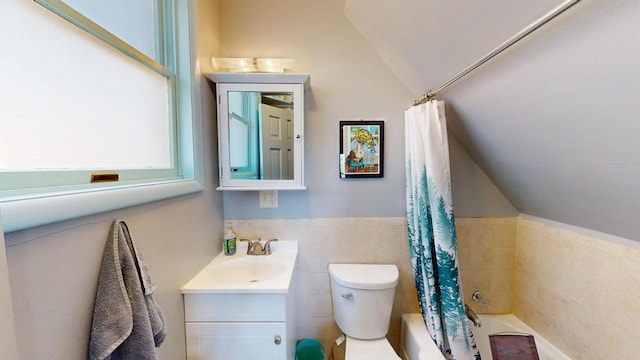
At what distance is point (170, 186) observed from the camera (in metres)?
0.98

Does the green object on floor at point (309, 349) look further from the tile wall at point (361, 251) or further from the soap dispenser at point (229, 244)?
the soap dispenser at point (229, 244)

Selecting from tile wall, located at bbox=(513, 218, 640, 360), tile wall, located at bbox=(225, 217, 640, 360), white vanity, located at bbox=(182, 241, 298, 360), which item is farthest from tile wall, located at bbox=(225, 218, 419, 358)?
tile wall, located at bbox=(513, 218, 640, 360)

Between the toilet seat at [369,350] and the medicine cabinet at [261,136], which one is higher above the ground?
the medicine cabinet at [261,136]

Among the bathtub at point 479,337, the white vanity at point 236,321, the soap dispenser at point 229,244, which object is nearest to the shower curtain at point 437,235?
the bathtub at point 479,337

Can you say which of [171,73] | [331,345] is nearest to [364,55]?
[171,73]

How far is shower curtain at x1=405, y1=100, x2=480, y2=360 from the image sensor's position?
1.21 m

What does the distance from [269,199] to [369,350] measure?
1120 millimetres

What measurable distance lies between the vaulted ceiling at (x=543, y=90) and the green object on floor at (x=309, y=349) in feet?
5.44

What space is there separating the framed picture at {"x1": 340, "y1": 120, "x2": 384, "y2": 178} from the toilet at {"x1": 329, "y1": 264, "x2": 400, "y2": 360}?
0.67m

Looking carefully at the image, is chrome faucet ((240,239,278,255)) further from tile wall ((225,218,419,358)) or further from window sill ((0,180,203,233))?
window sill ((0,180,203,233))

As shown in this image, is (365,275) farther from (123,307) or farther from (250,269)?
(123,307)

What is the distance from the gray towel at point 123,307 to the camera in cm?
65

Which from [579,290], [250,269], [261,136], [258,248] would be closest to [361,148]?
[261,136]

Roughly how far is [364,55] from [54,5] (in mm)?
1416
